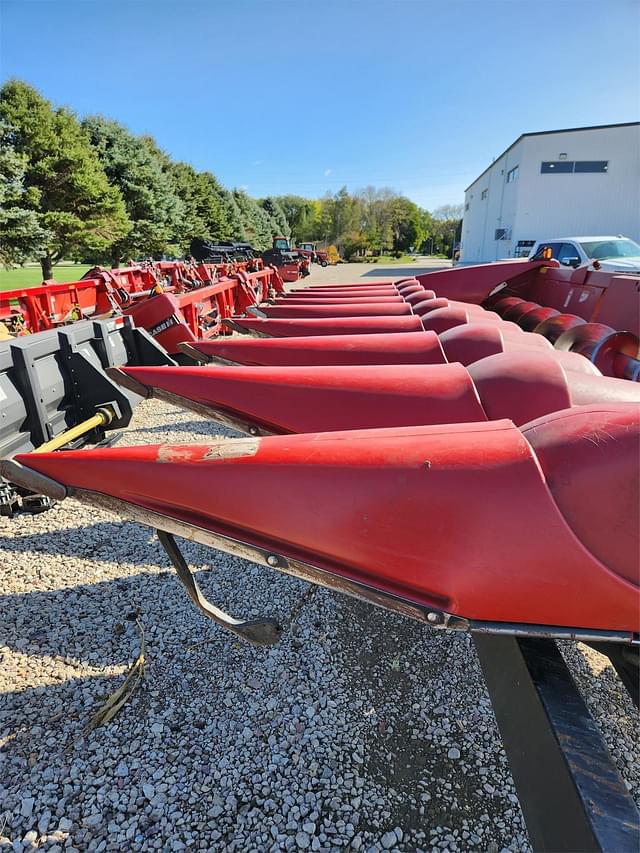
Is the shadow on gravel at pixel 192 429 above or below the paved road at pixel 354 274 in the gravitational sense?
above

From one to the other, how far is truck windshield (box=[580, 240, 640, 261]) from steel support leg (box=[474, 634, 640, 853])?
993 centimetres

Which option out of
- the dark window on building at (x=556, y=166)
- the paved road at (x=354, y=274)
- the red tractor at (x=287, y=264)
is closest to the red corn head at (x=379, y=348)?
the paved road at (x=354, y=274)

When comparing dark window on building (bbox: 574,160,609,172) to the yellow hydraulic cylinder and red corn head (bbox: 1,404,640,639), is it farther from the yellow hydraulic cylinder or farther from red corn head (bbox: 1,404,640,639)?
red corn head (bbox: 1,404,640,639)

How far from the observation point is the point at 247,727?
5.97 feet

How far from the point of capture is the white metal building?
26953 mm

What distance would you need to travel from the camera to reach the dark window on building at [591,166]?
27.3 metres

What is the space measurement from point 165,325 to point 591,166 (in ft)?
101

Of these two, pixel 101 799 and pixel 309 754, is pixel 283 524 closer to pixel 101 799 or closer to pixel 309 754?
pixel 309 754

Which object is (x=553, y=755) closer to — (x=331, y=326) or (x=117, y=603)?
(x=117, y=603)

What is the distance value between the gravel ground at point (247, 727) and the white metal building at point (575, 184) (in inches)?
1122

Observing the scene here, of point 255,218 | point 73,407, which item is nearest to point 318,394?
point 73,407

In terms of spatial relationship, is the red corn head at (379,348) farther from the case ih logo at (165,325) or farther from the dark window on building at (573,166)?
the dark window on building at (573,166)

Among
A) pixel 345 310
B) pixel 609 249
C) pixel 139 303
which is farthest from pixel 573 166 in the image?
pixel 345 310

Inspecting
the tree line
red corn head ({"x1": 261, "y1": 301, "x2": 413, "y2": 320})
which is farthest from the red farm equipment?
the tree line
